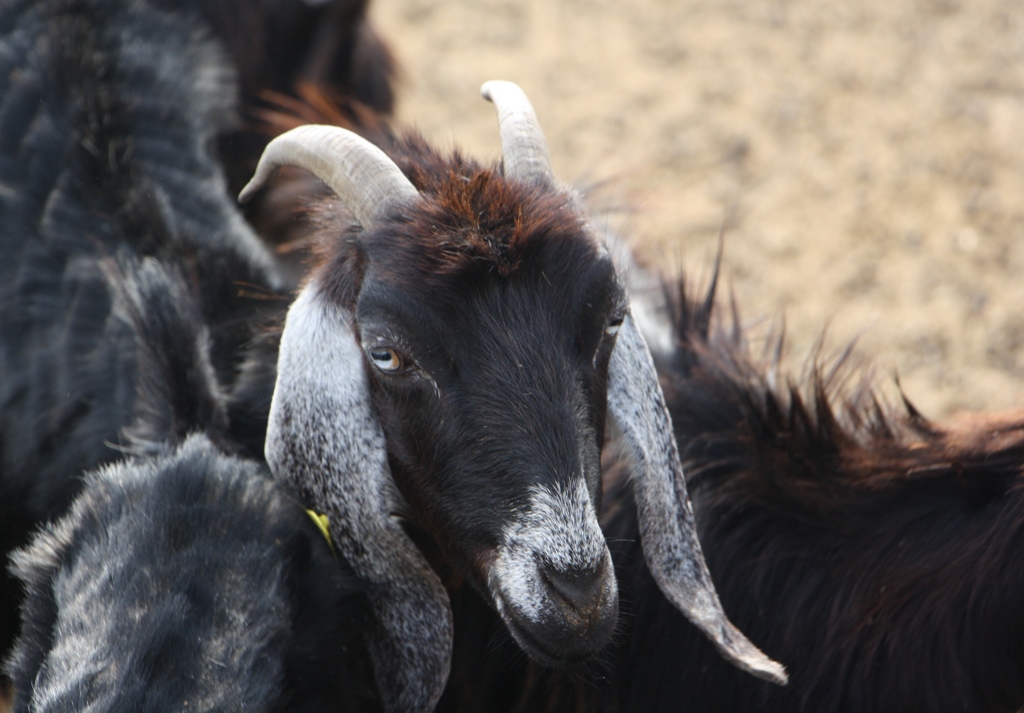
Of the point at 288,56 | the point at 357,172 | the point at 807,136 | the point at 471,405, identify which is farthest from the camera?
the point at 807,136

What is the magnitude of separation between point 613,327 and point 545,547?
0.67 m

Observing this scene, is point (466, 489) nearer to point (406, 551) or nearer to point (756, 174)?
point (406, 551)

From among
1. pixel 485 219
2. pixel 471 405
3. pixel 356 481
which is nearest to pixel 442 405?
pixel 471 405

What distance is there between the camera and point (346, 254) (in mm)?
2793

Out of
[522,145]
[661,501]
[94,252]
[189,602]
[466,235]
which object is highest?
[522,145]

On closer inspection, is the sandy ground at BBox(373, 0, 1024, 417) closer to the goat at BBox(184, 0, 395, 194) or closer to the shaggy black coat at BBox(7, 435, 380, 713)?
the goat at BBox(184, 0, 395, 194)

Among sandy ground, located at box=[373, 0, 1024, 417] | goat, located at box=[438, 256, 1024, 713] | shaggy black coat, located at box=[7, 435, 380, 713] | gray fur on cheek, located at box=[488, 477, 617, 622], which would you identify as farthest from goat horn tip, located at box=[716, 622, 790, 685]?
sandy ground, located at box=[373, 0, 1024, 417]

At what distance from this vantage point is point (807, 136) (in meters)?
6.85

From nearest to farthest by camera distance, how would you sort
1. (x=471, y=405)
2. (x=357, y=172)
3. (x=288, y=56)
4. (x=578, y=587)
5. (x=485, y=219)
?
(x=578, y=587), (x=471, y=405), (x=485, y=219), (x=357, y=172), (x=288, y=56)

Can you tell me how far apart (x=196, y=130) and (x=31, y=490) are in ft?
5.24

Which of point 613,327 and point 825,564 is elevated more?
point 613,327

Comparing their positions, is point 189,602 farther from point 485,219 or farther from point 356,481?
point 485,219

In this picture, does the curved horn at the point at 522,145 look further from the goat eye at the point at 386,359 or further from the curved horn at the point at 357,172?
the goat eye at the point at 386,359

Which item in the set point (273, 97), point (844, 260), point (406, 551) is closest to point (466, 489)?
point (406, 551)
